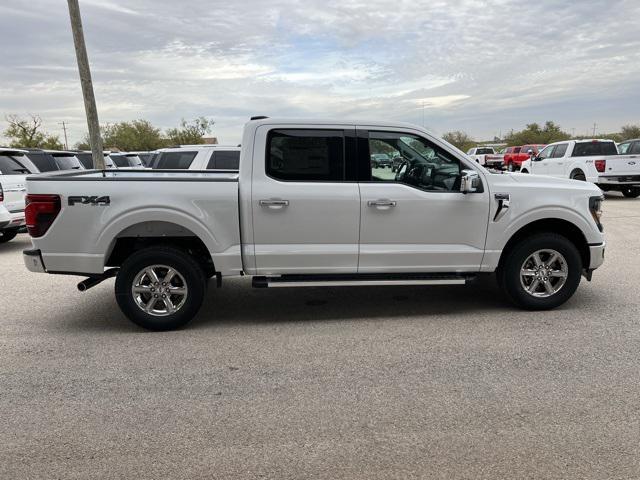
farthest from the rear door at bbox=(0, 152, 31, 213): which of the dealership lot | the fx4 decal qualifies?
the fx4 decal

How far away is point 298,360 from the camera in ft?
13.8

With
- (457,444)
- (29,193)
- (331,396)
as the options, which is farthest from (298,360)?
(29,193)

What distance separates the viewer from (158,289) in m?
4.88

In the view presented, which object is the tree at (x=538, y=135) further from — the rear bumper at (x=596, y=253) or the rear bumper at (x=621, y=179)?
the rear bumper at (x=596, y=253)

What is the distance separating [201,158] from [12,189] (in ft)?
11.1

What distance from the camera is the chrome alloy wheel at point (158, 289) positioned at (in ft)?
15.9

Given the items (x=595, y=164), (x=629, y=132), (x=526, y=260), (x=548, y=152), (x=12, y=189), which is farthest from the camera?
(x=629, y=132)

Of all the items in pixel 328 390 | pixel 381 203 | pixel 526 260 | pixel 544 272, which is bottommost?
pixel 328 390

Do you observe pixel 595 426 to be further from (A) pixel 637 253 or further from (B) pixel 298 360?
(A) pixel 637 253

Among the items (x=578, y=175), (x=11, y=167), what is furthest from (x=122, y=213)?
(x=578, y=175)

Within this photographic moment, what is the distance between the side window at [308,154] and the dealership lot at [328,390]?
1488 mm

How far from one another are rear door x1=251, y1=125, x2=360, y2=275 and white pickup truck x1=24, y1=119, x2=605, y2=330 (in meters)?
0.01

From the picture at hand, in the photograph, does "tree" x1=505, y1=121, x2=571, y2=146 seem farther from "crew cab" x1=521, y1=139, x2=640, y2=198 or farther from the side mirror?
the side mirror

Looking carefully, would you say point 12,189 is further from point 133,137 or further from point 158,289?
point 133,137
